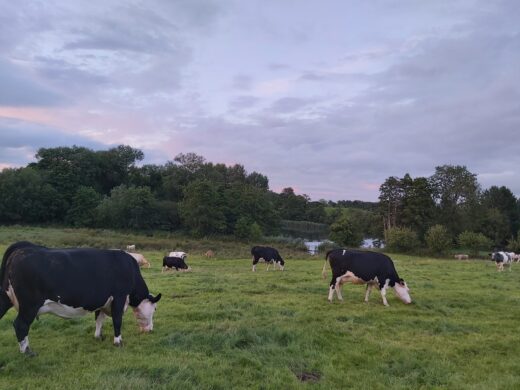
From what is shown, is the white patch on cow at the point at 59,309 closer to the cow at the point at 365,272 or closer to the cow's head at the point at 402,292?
the cow at the point at 365,272

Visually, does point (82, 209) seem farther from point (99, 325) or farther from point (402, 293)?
point (99, 325)

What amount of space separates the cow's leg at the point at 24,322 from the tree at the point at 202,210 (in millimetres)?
64380

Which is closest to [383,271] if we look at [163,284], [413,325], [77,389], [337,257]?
[337,257]

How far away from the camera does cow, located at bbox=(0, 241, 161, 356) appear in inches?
288

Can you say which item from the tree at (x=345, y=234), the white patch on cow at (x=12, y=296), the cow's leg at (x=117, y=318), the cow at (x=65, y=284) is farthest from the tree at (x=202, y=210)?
the white patch on cow at (x=12, y=296)

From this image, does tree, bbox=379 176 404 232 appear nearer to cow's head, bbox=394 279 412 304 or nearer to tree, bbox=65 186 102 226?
tree, bbox=65 186 102 226

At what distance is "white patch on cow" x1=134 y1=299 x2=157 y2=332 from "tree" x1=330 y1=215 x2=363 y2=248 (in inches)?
2163

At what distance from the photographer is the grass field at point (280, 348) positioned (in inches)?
269

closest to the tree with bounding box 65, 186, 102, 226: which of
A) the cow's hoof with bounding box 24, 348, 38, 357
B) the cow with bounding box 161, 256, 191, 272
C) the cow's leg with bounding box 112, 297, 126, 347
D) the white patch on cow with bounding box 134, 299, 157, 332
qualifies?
the cow with bounding box 161, 256, 191, 272

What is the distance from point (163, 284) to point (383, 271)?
29.5ft

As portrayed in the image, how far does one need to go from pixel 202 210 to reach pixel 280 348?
6455cm

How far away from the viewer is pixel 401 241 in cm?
5791

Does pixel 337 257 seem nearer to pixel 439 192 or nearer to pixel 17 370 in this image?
pixel 17 370

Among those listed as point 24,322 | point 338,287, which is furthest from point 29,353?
point 338,287
